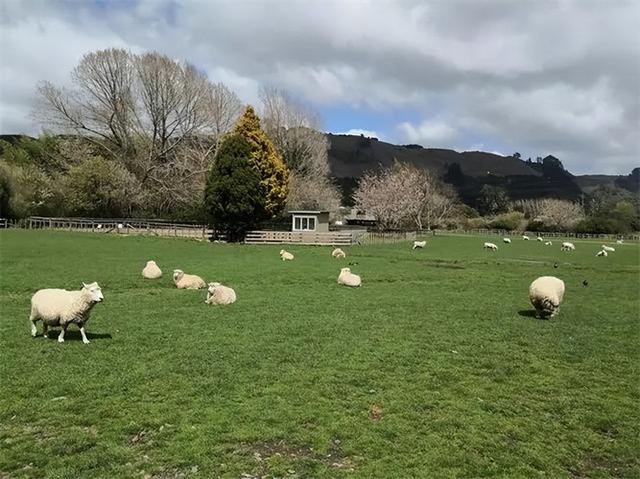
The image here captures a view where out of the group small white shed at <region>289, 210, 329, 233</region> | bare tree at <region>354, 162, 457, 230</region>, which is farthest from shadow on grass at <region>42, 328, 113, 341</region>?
bare tree at <region>354, 162, 457, 230</region>

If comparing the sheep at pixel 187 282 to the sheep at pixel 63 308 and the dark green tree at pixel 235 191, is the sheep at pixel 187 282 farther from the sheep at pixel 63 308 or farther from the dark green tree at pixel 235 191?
the dark green tree at pixel 235 191

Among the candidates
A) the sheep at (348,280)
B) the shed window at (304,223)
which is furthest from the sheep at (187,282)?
the shed window at (304,223)

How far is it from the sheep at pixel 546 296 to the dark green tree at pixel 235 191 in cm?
3583

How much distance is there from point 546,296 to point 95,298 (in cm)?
1129

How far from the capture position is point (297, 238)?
153 ft

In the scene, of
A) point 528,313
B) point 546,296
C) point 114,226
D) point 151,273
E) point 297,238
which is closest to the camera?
point 546,296

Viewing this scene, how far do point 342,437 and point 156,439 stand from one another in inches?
88.0

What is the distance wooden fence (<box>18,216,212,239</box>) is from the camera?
51844mm

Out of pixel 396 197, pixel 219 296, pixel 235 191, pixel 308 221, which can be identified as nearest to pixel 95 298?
pixel 219 296

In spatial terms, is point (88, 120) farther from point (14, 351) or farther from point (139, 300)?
point (14, 351)

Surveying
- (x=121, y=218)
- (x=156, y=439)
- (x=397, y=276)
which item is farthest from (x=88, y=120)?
(x=156, y=439)

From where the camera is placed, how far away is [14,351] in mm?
9117

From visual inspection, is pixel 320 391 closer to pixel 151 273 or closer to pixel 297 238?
pixel 151 273

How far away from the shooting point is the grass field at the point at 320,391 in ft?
18.4
